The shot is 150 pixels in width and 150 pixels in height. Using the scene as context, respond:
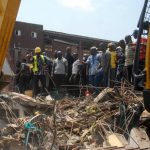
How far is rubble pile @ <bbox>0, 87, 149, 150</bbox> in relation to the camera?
6.77 metres

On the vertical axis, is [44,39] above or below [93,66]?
above

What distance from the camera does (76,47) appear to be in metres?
40.7

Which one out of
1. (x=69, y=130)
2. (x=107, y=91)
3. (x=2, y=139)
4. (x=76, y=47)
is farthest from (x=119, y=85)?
(x=76, y=47)

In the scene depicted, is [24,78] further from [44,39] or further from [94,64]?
[44,39]

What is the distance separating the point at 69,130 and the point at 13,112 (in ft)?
4.92

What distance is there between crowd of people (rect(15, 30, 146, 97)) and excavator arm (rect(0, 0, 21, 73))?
5.52 m

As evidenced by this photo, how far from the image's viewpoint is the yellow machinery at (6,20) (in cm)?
375

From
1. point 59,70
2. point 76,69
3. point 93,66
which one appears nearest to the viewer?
point 93,66

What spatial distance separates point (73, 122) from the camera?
313 inches

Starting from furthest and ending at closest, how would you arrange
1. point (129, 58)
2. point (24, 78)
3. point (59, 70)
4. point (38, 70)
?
point (24, 78), point (38, 70), point (59, 70), point (129, 58)

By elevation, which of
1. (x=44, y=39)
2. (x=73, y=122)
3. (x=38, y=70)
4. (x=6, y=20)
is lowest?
(x=73, y=122)

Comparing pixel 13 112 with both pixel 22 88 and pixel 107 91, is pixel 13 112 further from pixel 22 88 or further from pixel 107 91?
pixel 22 88

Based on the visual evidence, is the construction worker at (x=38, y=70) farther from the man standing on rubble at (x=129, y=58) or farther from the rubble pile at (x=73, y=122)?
the man standing on rubble at (x=129, y=58)

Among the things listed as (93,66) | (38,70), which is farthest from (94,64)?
(38,70)
